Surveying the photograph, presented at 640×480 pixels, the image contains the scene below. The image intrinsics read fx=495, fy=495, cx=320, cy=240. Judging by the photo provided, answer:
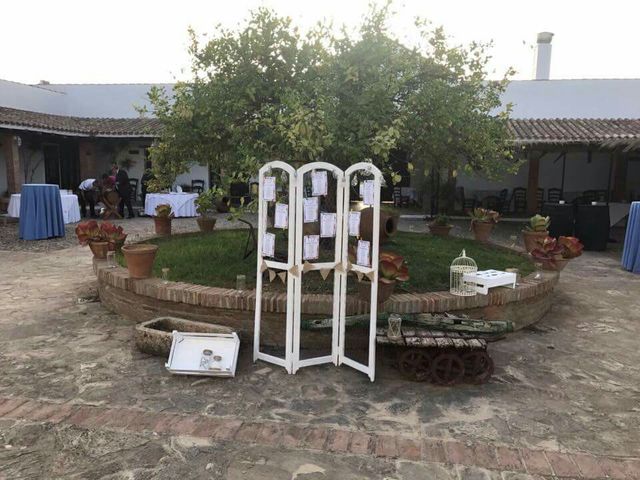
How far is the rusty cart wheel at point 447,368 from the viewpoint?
344 cm

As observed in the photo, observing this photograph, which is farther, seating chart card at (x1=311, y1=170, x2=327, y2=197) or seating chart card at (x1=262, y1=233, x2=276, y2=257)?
seating chart card at (x1=262, y1=233, x2=276, y2=257)

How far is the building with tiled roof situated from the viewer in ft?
50.9

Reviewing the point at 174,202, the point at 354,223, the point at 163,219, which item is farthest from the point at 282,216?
the point at 174,202

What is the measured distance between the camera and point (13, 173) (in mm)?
14203

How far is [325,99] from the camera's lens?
4336mm

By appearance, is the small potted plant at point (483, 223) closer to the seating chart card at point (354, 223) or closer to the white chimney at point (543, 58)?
the seating chart card at point (354, 223)

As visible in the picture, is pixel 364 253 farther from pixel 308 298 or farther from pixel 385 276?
pixel 308 298

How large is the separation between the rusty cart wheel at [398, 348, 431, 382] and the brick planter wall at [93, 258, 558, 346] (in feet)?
1.92

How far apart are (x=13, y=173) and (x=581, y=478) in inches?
623

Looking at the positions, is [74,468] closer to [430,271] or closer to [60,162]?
[430,271]

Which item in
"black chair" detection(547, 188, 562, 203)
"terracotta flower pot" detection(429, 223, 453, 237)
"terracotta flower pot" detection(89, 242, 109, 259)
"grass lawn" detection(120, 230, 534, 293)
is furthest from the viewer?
"black chair" detection(547, 188, 562, 203)

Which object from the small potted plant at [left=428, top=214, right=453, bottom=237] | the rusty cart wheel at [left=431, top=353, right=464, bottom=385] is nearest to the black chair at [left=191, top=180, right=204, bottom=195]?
the small potted plant at [left=428, top=214, right=453, bottom=237]

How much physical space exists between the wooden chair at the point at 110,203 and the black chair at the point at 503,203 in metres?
11.7

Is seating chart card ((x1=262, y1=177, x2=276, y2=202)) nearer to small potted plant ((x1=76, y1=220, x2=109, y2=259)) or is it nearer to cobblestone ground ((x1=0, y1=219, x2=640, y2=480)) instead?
cobblestone ground ((x1=0, y1=219, x2=640, y2=480))
